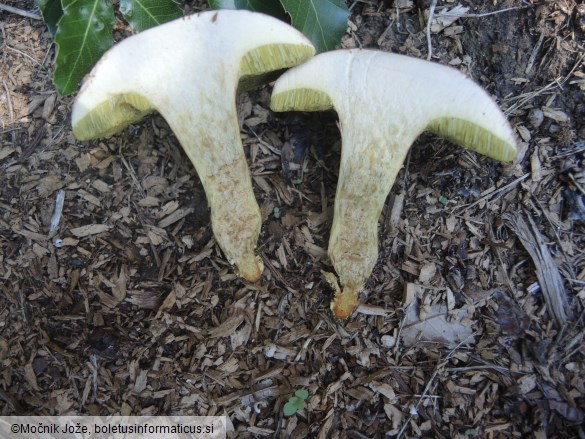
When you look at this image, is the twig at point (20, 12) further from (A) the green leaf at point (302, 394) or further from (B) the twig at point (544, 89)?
(B) the twig at point (544, 89)

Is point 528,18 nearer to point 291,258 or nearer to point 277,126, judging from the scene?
point 277,126

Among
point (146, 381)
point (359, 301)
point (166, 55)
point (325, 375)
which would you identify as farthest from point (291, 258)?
point (166, 55)

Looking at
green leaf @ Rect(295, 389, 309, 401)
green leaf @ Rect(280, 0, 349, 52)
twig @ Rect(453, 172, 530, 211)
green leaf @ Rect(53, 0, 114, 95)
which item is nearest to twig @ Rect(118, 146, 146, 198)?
green leaf @ Rect(53, 0, 114, 95)

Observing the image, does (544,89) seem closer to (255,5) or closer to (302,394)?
(255,5)

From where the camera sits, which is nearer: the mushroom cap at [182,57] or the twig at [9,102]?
the mushroom cap at [182,57]

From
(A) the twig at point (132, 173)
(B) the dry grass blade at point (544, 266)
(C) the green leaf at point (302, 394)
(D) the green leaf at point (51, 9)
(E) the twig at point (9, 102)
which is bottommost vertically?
(C) the green leaf at point (302, 394)

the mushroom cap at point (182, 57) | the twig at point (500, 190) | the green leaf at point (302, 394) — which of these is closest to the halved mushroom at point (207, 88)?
the mushroom cap at point (182, 57)

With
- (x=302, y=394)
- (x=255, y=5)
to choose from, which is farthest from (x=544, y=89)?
(x=302, y=394)
